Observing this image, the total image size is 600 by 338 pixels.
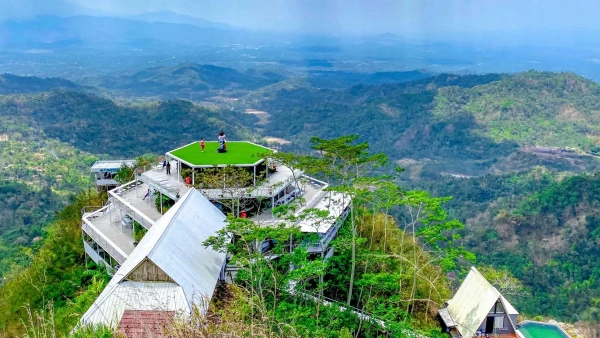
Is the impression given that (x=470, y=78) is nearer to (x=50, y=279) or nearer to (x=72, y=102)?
(x=72, y=102)

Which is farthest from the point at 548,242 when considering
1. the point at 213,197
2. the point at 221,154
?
the point at 213,197

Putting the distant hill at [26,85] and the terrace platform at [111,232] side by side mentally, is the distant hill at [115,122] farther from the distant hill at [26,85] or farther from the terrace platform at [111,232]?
the terrace platform at [111,232]

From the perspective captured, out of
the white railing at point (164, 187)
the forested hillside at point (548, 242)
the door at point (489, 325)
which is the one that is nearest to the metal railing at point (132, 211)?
the white railing at point (164, 187)

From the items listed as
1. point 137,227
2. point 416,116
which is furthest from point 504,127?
point 137,227

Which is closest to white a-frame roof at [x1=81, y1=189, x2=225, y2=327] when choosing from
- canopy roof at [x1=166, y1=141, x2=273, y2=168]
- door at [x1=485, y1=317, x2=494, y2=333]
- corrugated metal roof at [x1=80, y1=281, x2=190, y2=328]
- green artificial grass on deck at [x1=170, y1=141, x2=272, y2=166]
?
corrugated metal roof at [x1=80, y1=281, x2=190, y2=328]

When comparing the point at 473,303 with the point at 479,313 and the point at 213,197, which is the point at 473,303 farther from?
the point at 213,197

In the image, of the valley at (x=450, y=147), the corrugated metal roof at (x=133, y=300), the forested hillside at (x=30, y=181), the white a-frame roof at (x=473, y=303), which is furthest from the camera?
the valley at (x=450, y=147)
